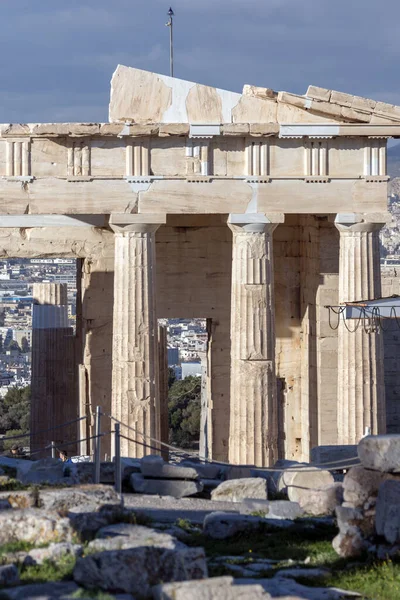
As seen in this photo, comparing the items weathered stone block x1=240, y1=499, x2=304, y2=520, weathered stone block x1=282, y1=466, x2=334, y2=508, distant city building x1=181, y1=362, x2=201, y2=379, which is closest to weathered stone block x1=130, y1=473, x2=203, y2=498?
weathered stone block x1=282, y1=466, x2=334, y2=508

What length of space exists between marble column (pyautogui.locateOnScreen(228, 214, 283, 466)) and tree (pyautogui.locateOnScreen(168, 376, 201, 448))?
22.9 metres

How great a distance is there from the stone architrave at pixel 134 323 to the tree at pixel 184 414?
23.3m

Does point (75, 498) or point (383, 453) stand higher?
point (383, 453)

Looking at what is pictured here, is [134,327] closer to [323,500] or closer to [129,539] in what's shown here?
[323,500]

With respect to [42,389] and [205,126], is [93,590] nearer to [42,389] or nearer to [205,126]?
[205,126]

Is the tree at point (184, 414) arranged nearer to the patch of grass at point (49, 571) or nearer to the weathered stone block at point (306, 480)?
the weathered stone block at point (306, 480)

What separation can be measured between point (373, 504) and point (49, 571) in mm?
4854

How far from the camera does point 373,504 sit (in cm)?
1866

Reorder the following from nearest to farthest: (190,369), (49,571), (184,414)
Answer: (49,571) → (184,414) → (190,369)

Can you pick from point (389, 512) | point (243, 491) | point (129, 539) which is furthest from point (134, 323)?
point (129, 539)

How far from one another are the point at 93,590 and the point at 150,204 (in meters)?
15.1

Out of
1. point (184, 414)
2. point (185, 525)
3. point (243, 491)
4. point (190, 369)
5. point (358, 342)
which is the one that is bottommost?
point (185, 525)

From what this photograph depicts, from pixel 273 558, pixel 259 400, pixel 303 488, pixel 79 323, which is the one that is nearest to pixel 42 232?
pixel 79 323

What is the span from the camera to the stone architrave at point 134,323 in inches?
1141
